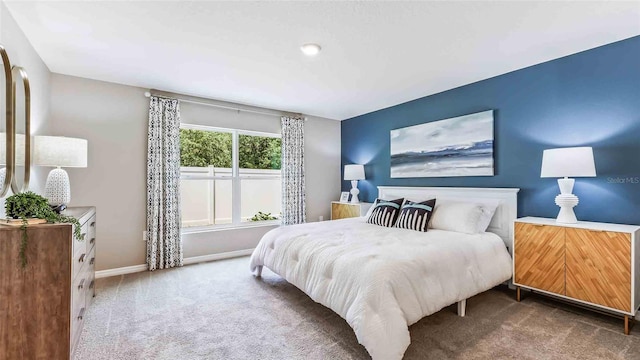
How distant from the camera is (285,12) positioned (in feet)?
6.73

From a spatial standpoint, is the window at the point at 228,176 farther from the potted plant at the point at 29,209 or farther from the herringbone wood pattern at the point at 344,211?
the potted plant at the point at 29,209

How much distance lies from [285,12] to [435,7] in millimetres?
1057

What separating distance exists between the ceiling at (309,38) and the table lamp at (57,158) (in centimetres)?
89

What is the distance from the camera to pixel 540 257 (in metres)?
2.61

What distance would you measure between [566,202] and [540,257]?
542 millimetres

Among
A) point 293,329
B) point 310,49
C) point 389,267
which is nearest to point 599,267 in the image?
point 389,267

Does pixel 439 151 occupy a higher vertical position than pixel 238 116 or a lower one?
lower

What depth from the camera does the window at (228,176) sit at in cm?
416

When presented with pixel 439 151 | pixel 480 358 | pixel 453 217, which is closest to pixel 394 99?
pixel 439 151

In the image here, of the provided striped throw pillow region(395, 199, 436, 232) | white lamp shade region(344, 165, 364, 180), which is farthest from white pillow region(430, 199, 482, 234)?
white lamp shade region(344, 165, 364, 180)

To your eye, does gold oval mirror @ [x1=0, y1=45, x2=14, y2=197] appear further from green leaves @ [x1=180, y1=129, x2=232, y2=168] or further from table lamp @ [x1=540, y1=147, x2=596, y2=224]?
table lamp @ [x1=540, y1=147, x2=596, y2=224]

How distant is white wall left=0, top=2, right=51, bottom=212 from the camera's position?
2023 millimetres

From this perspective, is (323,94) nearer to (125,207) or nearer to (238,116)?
(238,116)

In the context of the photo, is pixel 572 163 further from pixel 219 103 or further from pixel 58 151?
pixel 58 151
